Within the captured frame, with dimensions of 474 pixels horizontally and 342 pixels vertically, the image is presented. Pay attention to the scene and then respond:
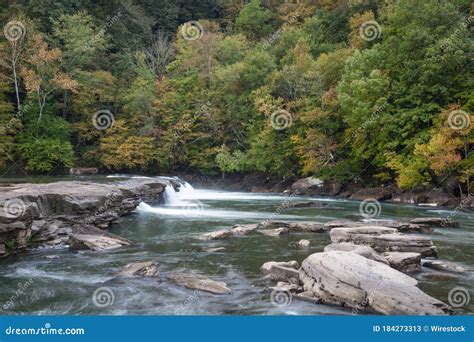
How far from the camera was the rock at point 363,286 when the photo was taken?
807 centimetres

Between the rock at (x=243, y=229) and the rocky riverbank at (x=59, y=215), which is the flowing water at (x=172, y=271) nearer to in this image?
the rock at (x=243, y=229)

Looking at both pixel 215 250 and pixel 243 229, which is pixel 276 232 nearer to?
pixel 243 229

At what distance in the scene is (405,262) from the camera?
11.2m

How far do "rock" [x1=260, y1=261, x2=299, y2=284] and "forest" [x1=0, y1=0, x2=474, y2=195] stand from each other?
17.1 meters

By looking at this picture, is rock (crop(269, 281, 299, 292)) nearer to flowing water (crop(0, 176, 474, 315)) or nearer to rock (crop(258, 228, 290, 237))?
flowing water (crop(0, 176, 474, 315))

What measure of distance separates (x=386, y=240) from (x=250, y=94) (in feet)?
90.4

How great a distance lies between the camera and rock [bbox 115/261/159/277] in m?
10.8

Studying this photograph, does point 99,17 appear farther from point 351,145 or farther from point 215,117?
point 351,145

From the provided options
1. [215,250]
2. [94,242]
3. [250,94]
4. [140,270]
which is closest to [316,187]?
[250,94]

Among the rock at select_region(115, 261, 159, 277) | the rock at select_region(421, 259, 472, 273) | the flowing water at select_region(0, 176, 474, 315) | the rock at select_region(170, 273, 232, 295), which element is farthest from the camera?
the rock at select_region(421, 259, 472, 273)

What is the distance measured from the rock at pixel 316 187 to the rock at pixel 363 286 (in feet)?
76.2

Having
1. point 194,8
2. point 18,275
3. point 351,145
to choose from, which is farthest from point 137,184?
point 194,8

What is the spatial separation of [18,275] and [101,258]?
2183 mm

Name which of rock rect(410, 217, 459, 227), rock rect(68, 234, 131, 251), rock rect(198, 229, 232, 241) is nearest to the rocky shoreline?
rock rect(410, 217, 459, 227)
